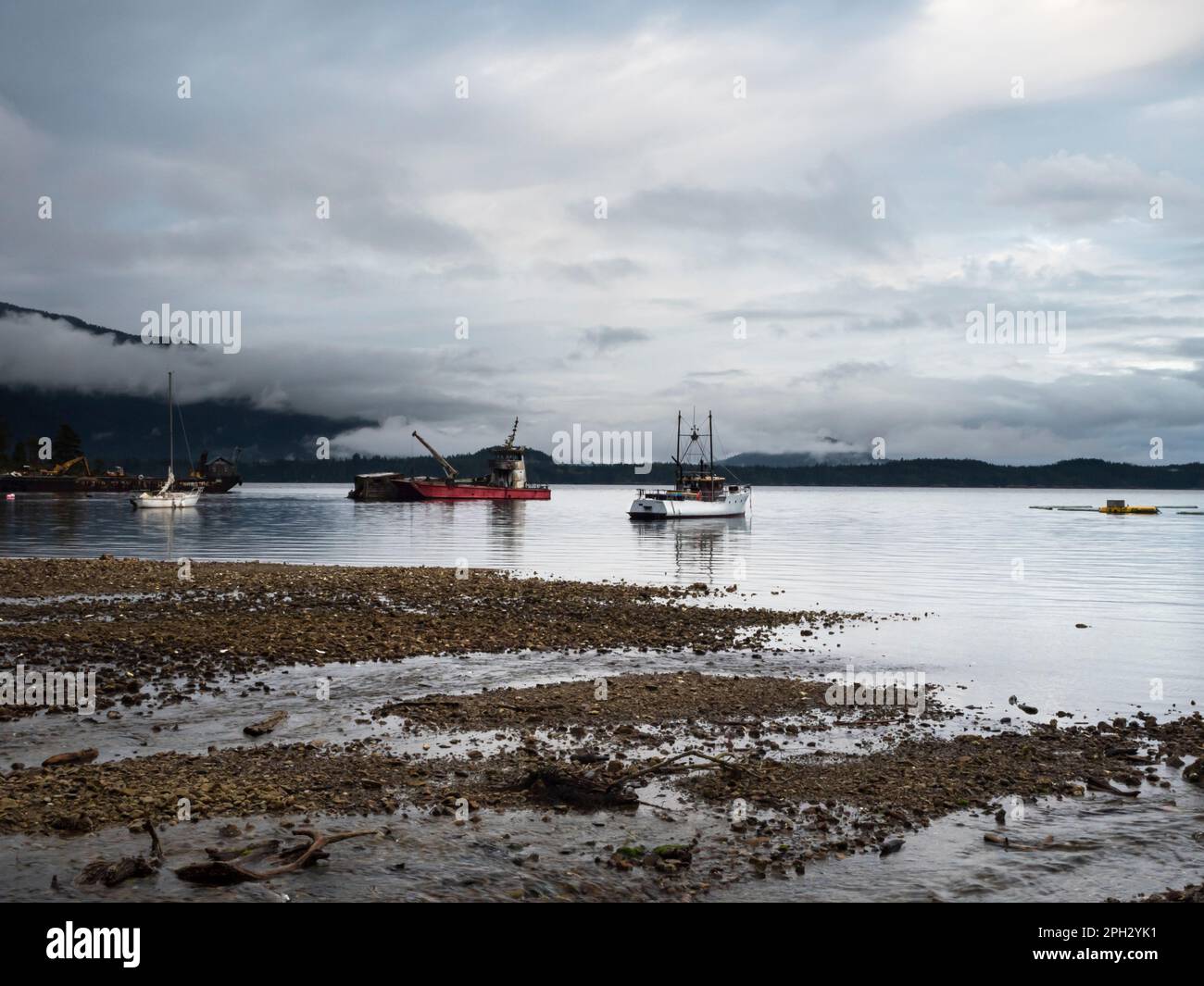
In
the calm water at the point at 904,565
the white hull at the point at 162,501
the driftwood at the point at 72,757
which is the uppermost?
the white hull at the point at 162,501

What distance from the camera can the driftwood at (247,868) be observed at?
8656mm

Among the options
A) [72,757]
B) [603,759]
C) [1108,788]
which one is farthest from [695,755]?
[72,757]

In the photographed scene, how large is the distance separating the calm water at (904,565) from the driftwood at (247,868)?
13718 millimetres

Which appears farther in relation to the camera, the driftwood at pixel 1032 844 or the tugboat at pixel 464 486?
the tugboat at pixel 464 486

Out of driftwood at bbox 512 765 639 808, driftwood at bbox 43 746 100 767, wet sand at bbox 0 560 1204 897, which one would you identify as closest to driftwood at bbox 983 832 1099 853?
wet sand at bbox 0 560 1204 897

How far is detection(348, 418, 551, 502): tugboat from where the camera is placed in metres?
174

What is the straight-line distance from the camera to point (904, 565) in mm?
52438

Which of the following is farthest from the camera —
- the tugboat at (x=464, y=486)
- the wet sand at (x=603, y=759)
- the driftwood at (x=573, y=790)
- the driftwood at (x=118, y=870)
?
the tugboat at (x=464, y=486)

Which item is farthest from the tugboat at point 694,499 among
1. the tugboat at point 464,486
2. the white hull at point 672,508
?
the tugboat at point 464,486

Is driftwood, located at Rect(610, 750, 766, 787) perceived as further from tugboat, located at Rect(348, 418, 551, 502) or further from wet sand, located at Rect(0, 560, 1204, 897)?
tugboat, located at Rect(348, 418, 551, 502)

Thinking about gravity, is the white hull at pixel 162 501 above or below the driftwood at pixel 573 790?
above

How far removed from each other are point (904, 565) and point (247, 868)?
48459 millimetres

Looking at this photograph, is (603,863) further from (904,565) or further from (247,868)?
(904,565)

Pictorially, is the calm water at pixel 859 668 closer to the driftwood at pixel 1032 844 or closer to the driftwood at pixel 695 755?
the driftwood at pixel 1032 844
